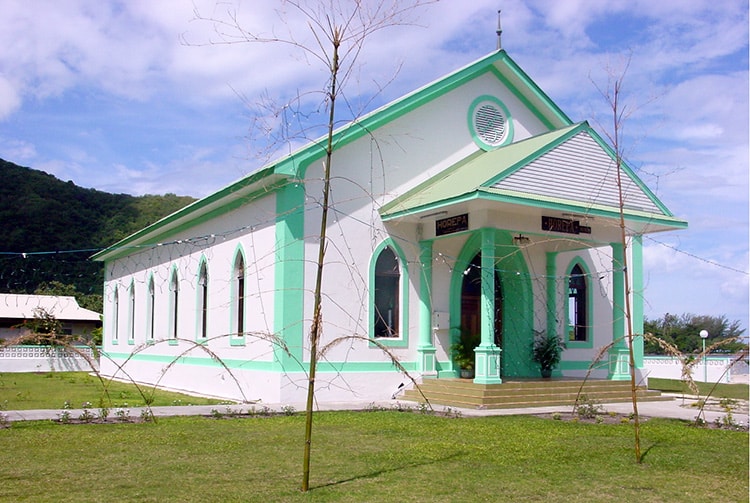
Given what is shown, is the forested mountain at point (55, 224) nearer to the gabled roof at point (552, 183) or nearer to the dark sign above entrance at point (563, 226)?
the gabled roof at point (552, 183)

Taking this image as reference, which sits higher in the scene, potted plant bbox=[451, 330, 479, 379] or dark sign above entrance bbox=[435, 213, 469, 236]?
dark sign above entrance bbox=[435, 213, 469, 236]

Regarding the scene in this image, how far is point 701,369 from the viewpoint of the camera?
3017 centimetres

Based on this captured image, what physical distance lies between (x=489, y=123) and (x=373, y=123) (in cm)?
393

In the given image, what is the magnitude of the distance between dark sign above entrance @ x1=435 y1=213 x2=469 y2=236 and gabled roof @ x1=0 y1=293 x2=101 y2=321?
34.2m

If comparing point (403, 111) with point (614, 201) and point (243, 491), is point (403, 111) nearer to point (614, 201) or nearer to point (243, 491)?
point (614, 201)

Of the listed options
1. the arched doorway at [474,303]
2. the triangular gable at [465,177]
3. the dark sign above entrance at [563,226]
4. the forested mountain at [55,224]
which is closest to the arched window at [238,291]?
the triangular gable at [465,177]

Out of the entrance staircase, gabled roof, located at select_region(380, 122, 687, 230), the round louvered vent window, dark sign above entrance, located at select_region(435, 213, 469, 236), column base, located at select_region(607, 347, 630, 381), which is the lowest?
the entrance staircase

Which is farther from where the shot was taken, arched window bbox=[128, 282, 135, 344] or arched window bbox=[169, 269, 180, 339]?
arched window bbox=[128, 282, 135, 344]

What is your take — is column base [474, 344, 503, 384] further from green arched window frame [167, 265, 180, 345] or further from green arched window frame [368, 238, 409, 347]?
green arched window frame [167, 265, 180, 345]

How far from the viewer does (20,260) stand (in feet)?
144

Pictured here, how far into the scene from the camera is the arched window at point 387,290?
1906 centimetres

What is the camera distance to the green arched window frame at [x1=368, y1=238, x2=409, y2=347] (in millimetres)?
18672

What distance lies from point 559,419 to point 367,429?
3.88 metres

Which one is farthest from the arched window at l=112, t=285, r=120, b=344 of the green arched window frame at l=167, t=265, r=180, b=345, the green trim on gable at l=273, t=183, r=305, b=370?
the green trim on gable at l=273, t=183, r=305, b=370
